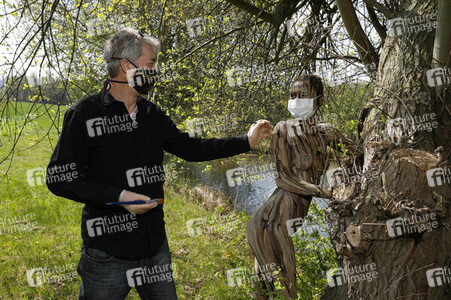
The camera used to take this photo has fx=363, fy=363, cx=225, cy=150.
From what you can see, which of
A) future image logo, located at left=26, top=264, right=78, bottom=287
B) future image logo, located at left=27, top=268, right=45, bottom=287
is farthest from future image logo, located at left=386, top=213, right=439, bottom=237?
future image logo, located at left=27, top=268, right=45, bottom=287

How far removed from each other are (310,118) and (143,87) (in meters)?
1.52

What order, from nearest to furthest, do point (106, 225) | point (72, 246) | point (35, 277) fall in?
point (106, 225) < point (35, 277) < point (72, 246)

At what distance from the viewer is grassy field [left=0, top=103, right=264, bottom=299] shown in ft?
→ 14.5

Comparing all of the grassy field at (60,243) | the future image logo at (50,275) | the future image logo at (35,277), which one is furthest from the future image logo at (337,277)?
the future image logo at (35,277)

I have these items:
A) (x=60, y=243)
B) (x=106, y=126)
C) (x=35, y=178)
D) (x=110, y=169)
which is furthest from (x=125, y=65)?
(x=35, y=178)

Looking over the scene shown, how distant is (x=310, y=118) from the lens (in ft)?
10.6

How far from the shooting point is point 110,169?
2.26m

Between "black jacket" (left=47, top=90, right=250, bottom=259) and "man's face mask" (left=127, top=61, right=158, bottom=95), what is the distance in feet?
0.35

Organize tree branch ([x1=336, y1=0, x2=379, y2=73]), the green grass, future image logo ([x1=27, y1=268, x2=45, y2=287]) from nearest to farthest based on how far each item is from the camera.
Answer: tree branch ([x1=336, y1=0, x2=379, y2=73]) → the green grass → future image logo ([x1=27, y1=268, x2=45, y2=287])

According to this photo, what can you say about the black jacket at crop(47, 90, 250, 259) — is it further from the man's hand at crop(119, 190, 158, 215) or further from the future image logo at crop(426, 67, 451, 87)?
the future image logo at crop(426, 67, 451, 87)

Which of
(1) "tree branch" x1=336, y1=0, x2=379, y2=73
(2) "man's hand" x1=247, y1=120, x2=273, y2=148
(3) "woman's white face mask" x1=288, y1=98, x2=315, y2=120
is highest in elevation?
(1) "tree branch" x1=336, y1=0, x2=379, y2=73

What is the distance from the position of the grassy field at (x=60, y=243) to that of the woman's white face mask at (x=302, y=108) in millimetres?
1722

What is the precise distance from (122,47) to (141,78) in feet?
0.74

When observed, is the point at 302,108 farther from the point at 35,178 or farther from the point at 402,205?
the point at 35,178
